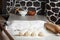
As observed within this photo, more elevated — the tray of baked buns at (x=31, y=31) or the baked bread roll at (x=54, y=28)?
the baked bread roll at (x=54, y=28)

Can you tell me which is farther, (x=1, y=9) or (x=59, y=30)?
(x=1, y=9)

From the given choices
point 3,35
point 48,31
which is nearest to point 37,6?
point 48,31

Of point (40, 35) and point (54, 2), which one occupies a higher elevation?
point (54, 2)

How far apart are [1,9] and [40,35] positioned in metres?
0.98

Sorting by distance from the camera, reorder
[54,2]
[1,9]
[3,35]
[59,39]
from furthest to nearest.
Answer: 1. [1,9]
2. [54,2]
3. [59,39]
4. [3,35]

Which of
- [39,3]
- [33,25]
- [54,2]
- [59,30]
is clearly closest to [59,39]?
[59,30]

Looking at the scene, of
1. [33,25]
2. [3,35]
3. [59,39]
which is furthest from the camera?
[33,25]

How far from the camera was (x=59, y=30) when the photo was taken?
137cm

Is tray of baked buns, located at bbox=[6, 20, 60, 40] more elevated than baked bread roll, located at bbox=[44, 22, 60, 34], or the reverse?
baked bread roll, located at bbox=[44, 22, 60, 34]

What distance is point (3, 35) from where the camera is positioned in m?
1.24

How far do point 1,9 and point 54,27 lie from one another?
986 millimetres

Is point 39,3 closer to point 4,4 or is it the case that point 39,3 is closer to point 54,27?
point 4,4

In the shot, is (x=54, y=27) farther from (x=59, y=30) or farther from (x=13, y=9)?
(x=13, y=9)

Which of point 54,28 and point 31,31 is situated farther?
point 31,31
